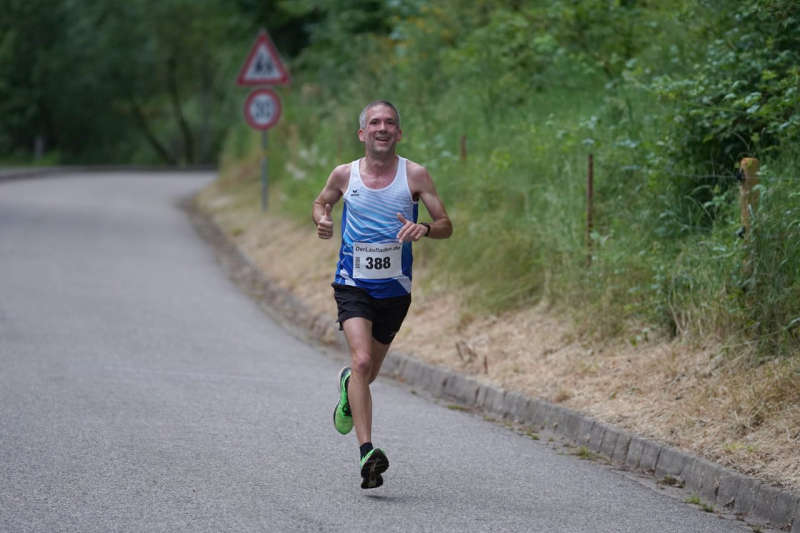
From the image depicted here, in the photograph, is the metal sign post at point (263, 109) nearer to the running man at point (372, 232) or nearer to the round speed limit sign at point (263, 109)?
the round speed limit sign at point (263, 109)

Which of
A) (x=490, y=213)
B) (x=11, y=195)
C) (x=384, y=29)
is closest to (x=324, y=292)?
(x=490, y=213)

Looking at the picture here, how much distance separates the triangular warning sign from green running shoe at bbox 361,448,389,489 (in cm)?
1465

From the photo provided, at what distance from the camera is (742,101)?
28.8 feet

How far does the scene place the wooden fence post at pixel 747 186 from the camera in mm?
8320

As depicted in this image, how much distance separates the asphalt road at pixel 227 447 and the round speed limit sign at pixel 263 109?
766 centimetres

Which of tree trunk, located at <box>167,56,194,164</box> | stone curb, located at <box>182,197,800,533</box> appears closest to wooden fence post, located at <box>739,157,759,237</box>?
stone curb, located at <box>182,197,800,533</box>

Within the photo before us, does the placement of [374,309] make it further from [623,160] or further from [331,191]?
[623,160]

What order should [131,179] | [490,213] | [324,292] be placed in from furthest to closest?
[131,179]
[324,292]
[490,213]

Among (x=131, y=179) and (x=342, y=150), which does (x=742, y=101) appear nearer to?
(x=342, y=150)

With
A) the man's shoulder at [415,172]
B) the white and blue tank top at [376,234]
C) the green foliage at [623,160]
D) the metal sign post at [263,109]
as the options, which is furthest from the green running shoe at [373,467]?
the metal sign post at [263,109]

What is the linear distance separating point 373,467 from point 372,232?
1257 mm

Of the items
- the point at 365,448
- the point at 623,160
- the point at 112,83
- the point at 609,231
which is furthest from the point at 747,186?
the point at 112,83

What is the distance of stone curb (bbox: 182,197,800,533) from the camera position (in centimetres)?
609

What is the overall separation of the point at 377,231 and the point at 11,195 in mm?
23271
